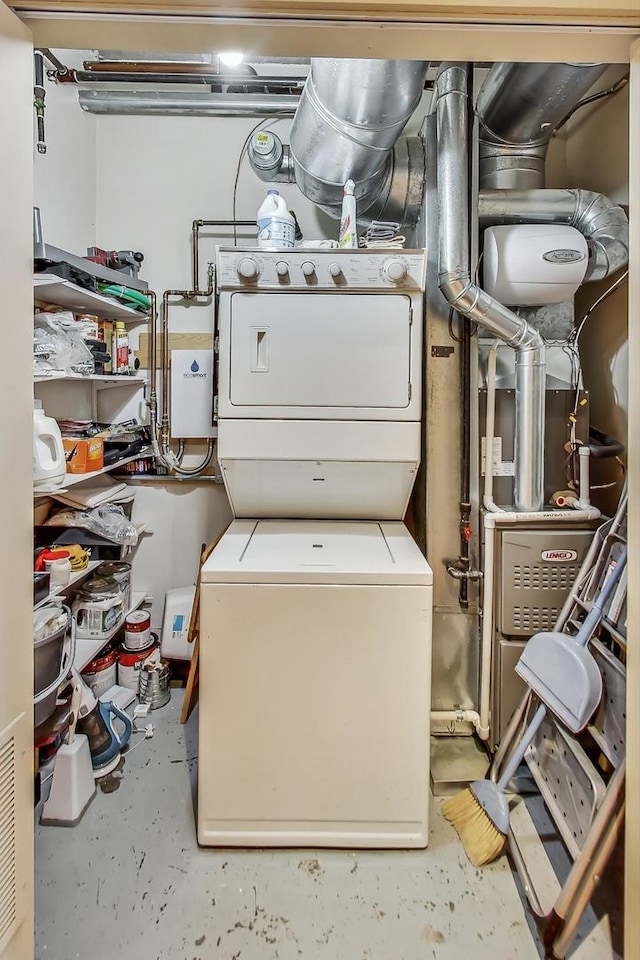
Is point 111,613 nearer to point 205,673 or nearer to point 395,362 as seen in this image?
point 205,673

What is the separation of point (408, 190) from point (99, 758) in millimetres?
2691

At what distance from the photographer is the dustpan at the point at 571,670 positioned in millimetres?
1405

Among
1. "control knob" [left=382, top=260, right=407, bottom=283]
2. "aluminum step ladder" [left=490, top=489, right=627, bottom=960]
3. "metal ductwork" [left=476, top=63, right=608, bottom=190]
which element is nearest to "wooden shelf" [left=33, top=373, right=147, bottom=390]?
"control knob" [left=382, top=260, right=407, bottom=283]

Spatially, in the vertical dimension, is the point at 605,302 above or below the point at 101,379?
above

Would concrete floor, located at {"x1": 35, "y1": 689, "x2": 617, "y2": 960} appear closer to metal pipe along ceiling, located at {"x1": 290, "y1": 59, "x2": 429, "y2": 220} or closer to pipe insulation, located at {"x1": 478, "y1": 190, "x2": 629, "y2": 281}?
pipe insulation, located at {"x1": 478, "y1": 190, "x2": 629, "y2": 281}

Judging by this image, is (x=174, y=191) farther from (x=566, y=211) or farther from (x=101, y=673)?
(x=101, y=673)

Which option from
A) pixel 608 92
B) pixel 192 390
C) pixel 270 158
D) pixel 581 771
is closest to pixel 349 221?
pixel 270 158

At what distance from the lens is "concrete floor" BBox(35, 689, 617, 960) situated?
133cm

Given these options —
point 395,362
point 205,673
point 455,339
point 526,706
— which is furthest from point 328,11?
point 526,706

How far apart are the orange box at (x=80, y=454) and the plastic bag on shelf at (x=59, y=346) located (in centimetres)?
27

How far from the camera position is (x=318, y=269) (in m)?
1.76

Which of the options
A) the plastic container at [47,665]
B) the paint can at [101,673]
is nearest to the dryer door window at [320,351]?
the plastic container at [47,665]

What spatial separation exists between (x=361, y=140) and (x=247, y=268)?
2.10 ft

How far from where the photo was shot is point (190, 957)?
4.29ft
